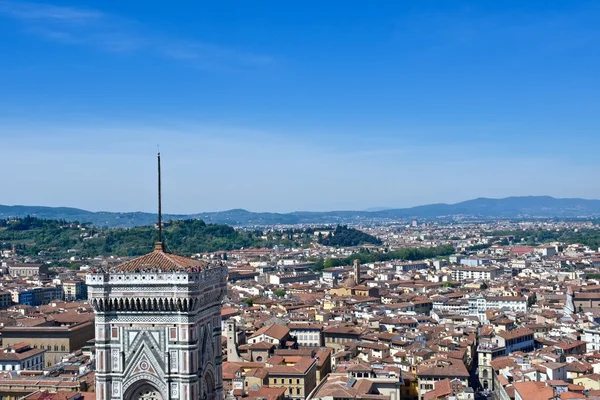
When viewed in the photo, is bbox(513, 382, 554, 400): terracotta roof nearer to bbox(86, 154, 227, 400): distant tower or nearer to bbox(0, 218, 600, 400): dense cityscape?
bbox(0, 218, 600, 400): dense cityscape

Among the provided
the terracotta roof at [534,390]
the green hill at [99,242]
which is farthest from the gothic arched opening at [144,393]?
the green hill at [99,242]

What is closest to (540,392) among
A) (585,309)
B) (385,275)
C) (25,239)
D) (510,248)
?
(585,309)

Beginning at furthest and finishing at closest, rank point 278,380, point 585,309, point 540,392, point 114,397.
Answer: point 585,309 → point 278,380 → point 540,392 → point 114,397

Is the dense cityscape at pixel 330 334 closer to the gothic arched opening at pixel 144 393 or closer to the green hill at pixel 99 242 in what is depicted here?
the gothic arched opening at pixel 144 393

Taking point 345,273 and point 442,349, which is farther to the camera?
point 345,273

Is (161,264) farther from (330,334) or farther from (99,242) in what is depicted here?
(99,242)

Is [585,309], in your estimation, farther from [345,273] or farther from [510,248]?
[510,248]

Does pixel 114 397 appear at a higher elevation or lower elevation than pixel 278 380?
higher
